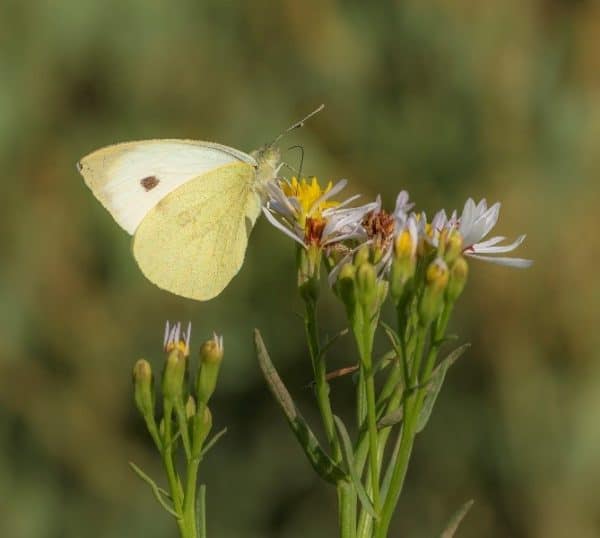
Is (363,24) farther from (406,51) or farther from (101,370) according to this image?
(101,370)

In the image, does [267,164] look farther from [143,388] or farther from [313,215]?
[143,388]

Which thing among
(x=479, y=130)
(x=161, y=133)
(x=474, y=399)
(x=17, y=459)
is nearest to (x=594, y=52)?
(x=479, y=130)

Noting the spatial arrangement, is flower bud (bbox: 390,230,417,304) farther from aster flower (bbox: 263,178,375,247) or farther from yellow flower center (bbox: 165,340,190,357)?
yellow flower center (bbox: 165,340,190,357)

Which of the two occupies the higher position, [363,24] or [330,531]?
[363,24]

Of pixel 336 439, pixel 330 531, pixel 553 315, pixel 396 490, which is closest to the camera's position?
pixel 396 490

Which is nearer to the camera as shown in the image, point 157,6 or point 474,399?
point 474,399

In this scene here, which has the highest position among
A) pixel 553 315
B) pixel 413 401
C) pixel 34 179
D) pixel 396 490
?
pixel 34 179
